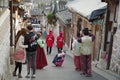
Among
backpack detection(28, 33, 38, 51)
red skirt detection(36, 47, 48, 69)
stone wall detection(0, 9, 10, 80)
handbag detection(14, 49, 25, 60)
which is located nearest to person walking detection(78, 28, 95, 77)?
backpack detection(28, 33, 38, 51)

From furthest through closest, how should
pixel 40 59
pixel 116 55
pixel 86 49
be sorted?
pixel 40 59, pixel 116 55, pixel 86 49

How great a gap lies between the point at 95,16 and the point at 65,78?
5.72m

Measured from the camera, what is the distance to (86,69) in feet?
41.4

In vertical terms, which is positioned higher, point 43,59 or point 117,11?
point 117,11

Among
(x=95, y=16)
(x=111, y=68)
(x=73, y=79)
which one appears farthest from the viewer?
(x=95, y=16)

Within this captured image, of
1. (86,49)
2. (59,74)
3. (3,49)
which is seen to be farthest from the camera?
(59,74)

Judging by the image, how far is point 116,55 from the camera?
12922 millimetres

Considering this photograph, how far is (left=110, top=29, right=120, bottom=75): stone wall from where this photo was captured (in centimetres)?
1261

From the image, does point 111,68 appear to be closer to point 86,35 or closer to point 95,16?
point 86,35

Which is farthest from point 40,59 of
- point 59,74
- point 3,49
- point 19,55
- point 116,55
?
point 3,49

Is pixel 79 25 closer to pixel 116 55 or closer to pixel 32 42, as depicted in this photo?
pixel 116 55

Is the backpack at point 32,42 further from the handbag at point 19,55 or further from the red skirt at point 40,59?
the red skirt at point 40,59

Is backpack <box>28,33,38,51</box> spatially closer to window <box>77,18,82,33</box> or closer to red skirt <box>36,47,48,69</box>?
red skirt <box>36,47,48,69</box>

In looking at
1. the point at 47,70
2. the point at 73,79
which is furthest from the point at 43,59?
the point at 73,79
